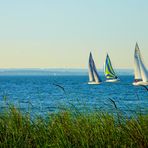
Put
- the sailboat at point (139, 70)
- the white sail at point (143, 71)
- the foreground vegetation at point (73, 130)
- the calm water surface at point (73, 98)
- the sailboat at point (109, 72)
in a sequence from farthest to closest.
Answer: the sailboat at point (109, 72)
the white sail at point (143, 71)
the sailboat at point (139, 70)
the calm water surface at point (73, 98)
the foreground vegetation at point (73, 130)

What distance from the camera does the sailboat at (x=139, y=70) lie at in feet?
246

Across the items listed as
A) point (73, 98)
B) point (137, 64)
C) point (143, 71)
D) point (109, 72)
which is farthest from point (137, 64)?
point (73, 98)

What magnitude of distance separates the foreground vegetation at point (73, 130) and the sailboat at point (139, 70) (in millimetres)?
67042

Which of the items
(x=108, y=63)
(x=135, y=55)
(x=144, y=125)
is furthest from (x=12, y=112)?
(x=108, y=63)

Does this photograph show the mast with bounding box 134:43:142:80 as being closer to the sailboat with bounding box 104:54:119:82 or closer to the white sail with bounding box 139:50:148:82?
the white sail with bounding box 139:50:148:82

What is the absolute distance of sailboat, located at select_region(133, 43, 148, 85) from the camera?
7500 centimetres

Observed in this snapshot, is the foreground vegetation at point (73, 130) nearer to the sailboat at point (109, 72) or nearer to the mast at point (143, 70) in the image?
the mast at point (143, 70)

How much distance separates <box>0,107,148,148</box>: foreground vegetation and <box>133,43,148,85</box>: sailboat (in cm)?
6704

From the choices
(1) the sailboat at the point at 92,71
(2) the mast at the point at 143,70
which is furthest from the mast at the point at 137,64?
(1) the sailboat at the point at 92,71

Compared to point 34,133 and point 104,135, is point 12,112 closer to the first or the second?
point 34,133

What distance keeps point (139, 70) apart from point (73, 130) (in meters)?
69.1

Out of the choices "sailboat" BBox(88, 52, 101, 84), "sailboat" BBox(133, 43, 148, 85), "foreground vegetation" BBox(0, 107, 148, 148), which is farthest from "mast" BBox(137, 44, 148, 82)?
"foreground vegetation" BBox(0, 107, 148, 148)

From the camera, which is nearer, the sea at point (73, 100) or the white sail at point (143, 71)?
the sea at point (73, 100)

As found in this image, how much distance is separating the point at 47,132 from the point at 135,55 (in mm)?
68050
